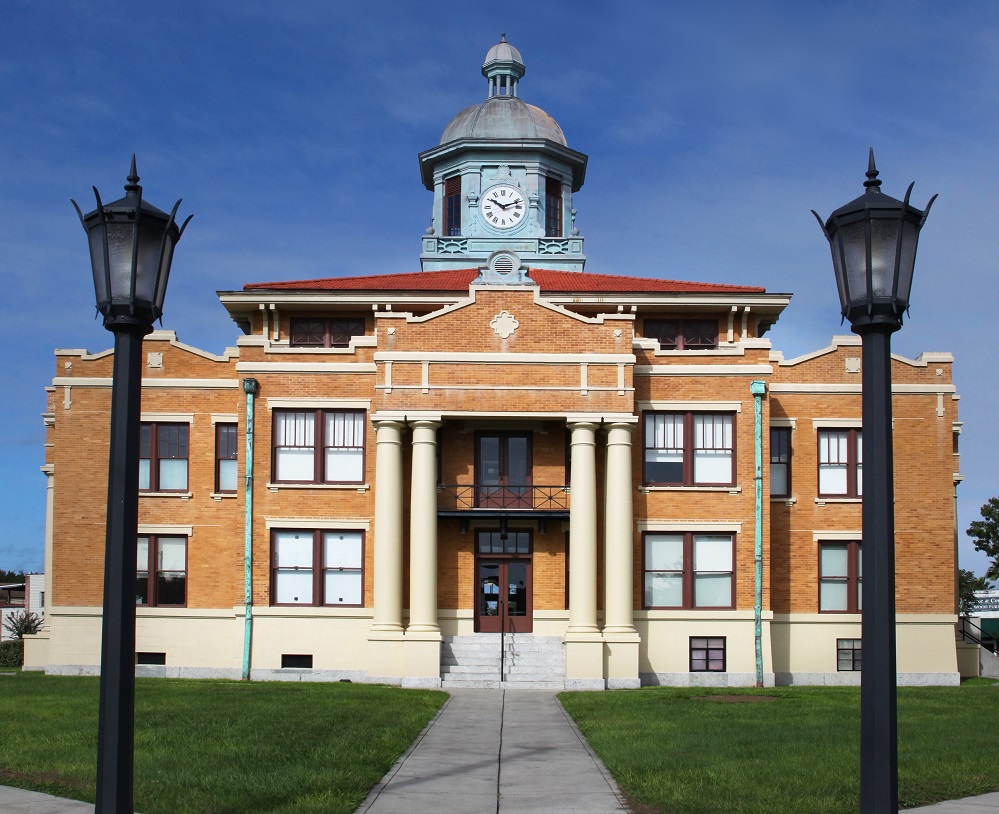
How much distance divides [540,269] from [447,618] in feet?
50.3

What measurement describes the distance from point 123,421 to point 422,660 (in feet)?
73.8

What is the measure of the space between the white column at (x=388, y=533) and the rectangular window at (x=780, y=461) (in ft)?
32.5

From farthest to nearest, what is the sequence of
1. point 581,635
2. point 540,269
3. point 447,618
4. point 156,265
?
point 540,269, point 447,618, point 581,635, point 156,265

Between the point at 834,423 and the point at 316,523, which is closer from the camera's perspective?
the point at 316,523

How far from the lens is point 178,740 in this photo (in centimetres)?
1744

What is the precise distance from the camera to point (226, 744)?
55.7ft

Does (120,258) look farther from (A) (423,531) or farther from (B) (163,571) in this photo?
(B) (163,571)

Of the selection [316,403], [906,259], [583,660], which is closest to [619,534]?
[583,660]

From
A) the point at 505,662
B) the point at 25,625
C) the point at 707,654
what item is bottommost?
the point at 25,625

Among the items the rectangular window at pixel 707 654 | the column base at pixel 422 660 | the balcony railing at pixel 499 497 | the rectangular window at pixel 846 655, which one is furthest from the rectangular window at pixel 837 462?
the column base at pixel 422 660

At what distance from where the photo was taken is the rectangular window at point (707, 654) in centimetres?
3334

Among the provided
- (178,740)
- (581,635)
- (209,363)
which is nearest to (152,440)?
(209,363)

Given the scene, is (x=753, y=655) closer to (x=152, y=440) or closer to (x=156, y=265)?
(x=152, y=440)

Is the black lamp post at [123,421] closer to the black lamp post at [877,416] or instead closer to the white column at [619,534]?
the black lamp post at [877,416]
